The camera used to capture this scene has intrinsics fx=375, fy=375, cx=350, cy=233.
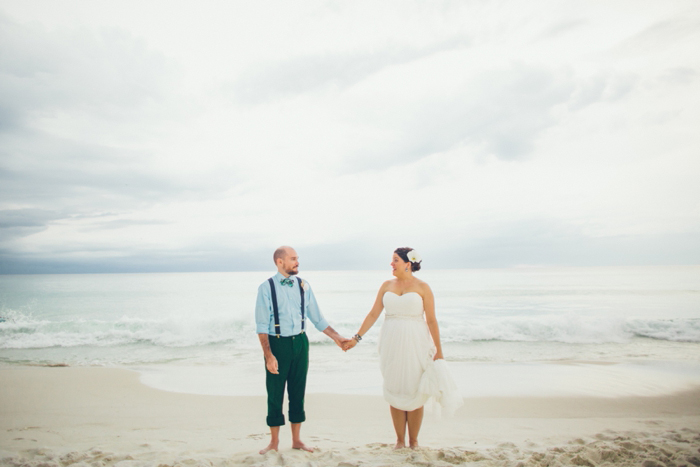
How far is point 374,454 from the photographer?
13.2ft

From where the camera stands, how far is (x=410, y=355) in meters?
4.02

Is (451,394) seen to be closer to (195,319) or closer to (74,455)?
(74,455)

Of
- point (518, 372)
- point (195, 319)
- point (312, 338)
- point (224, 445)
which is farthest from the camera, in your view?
point (195, 319)

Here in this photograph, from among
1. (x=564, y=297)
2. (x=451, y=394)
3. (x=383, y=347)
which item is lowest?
(x=564, y=297)

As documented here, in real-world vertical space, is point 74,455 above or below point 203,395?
above

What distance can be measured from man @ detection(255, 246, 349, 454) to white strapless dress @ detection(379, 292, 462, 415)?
3.07ft

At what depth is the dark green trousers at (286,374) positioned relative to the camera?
13.0 ft

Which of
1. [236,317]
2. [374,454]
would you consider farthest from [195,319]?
[374,454]

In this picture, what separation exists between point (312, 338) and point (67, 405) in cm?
803

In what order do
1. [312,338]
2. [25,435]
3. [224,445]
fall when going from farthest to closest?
[312,338]
[25,435]
[224,445]

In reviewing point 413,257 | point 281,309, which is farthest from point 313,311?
point 413,257

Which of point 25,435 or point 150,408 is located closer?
point 25,435

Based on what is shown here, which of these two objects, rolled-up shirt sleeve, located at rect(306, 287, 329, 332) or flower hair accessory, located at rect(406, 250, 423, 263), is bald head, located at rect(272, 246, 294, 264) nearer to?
rolled-up shirt sleeve, located at rect(306, 287, 329, 332)

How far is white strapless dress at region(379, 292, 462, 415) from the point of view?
3.96m
